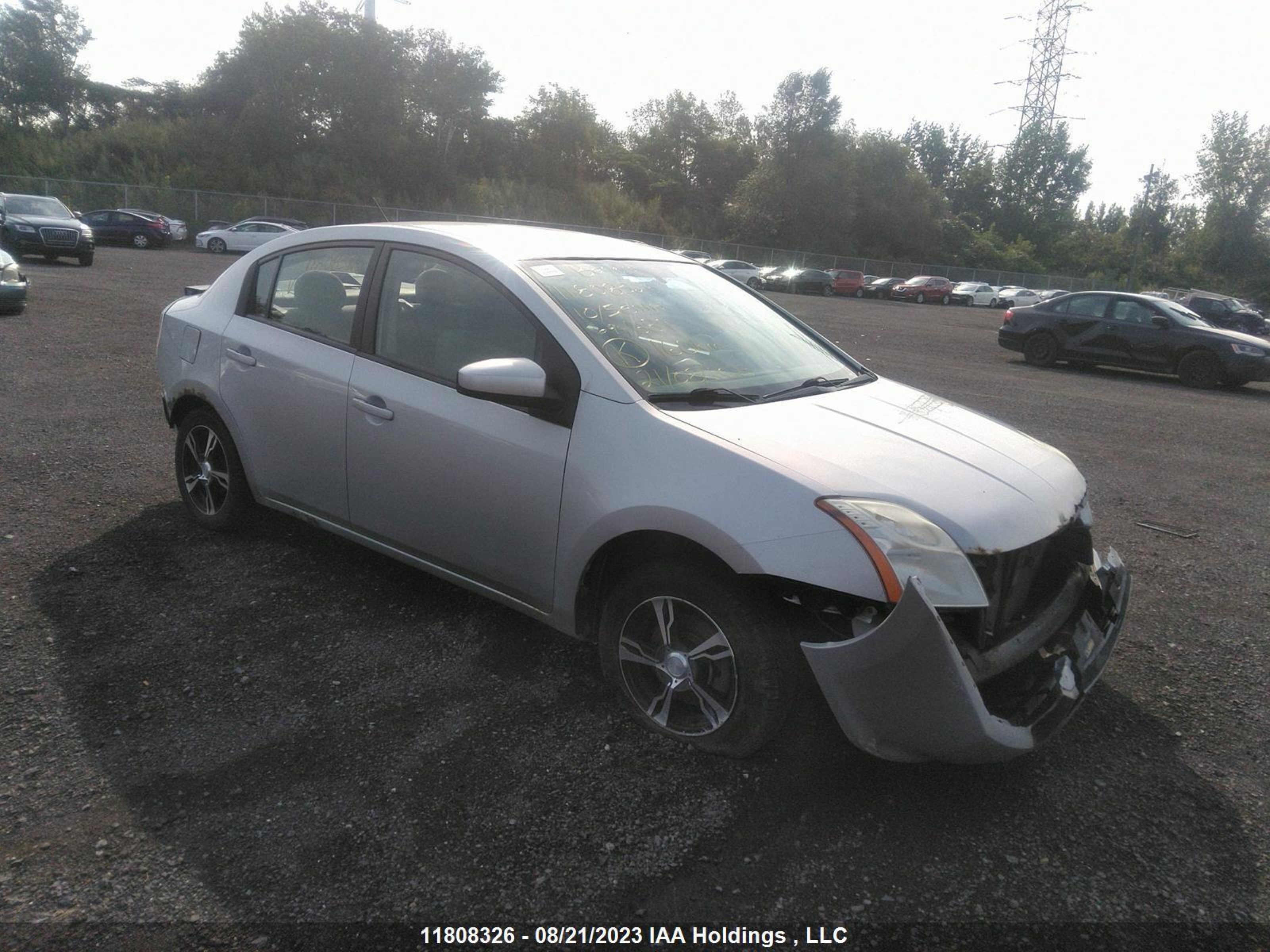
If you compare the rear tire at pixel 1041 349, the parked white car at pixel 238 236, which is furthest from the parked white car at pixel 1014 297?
the parked white car at pixel 238 236

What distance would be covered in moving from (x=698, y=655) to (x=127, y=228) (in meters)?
35.8

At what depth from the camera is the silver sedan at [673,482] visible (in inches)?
105

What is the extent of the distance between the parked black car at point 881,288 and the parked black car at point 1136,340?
3224cm

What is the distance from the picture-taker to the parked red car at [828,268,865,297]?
152 feet

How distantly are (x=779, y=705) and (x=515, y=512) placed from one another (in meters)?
1.18

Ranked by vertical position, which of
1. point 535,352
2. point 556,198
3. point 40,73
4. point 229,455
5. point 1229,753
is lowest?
point 1229,753

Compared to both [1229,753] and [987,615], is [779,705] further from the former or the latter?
[1229,753]

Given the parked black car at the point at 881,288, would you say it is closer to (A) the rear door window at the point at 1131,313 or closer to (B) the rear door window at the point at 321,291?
(A) the rear door window at the point at 1131,313

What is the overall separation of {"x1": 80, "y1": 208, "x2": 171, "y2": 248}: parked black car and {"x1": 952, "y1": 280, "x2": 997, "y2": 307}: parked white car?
119 ft

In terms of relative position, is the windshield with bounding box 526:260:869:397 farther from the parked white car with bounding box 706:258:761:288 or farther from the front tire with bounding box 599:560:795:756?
the parked white car with bounding box 706:258:761:288

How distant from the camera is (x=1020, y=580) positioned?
288cm

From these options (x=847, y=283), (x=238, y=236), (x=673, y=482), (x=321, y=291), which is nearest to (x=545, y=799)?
(x=673, y=482)

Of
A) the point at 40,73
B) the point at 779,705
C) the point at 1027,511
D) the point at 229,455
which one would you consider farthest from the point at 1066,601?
the point at 40,73

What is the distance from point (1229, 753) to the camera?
3242 mm
